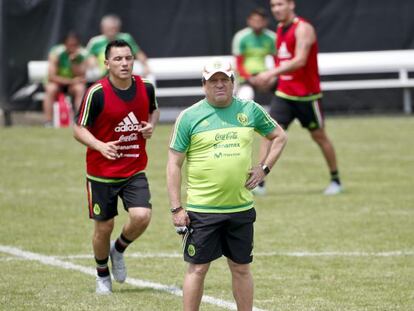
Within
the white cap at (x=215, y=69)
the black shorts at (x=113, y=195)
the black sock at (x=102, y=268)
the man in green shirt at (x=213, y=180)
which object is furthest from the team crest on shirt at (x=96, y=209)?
the white cap at (x=215, y=69)

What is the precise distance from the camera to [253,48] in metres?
21.1

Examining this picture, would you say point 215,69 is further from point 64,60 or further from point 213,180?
point 64,60

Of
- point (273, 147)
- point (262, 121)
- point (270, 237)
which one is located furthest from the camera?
point (270, 237)

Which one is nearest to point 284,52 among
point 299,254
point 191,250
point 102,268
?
point 299,254

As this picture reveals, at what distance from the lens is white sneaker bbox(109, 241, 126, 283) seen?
966 centimetres

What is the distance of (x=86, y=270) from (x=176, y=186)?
3.08 meters

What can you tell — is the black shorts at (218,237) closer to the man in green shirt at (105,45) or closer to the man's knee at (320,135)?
the man's knee at (320,135)

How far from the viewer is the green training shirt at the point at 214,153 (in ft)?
24.8

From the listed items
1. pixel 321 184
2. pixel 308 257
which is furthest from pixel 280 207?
pixel 308 257

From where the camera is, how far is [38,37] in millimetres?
22344

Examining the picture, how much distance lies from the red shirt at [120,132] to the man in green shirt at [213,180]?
5.61 feet

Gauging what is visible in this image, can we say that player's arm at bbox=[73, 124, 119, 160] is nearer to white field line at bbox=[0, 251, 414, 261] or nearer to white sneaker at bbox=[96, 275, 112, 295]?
white sneaker at bbox=[96, 275, 112, 295]

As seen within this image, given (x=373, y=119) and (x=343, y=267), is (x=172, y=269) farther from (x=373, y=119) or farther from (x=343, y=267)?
(x=373, y=119)

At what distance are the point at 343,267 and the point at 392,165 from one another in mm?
7206
